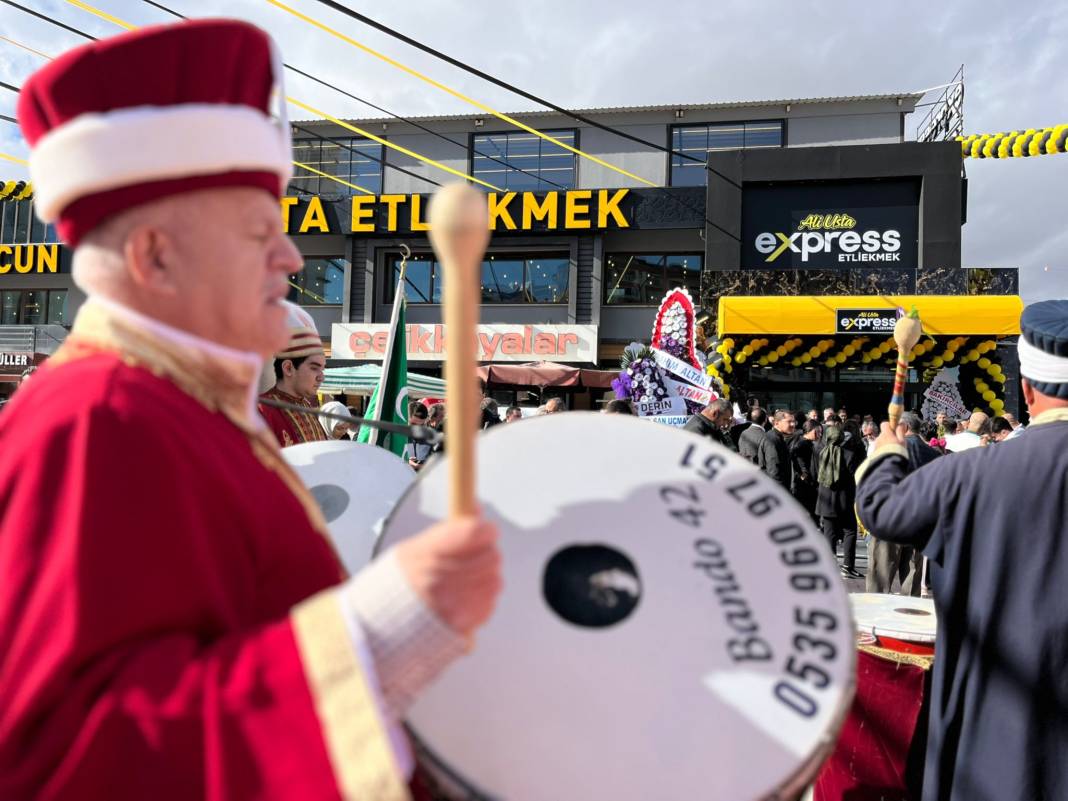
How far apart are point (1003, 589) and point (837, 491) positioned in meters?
5.99

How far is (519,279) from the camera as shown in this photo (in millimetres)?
18484

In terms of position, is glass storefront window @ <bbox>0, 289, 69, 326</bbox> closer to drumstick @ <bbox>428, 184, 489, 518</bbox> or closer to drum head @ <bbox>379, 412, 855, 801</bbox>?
drum head @ <bbox>379, 412, 855, 801</bbox>

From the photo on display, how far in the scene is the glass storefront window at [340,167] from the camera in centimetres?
2006

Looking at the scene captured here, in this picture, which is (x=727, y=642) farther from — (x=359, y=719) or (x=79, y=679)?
(x=79, y=679)

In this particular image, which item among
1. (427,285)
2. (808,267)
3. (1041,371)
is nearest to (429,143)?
(427,285)

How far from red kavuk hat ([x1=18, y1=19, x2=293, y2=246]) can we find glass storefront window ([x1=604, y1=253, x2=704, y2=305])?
17.2 meters

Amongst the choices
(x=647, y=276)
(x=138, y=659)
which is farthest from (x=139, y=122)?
(x=647, y=276)

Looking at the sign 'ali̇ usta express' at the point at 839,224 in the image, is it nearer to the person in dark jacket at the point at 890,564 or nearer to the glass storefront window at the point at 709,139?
the glass storefront window at the point at 709,139

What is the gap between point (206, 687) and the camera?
0.70 metres

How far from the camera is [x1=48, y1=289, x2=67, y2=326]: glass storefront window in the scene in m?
20.9

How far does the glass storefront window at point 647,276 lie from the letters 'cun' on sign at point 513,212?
40.8 inches

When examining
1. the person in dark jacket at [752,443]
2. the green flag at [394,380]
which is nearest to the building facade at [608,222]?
the person in dark jacket at [752,443]

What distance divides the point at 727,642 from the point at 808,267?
45.2ft

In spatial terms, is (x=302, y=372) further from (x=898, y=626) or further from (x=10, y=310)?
(x=10, y=310)
